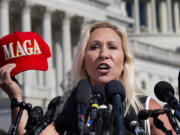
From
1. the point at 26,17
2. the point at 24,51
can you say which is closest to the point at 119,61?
the point at 24,51

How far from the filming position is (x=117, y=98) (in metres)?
5.88

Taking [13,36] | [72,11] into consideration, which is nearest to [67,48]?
[72,11]

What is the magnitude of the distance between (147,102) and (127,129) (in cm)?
50

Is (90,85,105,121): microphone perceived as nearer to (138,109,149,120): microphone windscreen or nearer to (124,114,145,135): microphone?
(124,114,145,135): microphone

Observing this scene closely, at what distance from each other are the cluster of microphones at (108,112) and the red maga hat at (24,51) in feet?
6.66

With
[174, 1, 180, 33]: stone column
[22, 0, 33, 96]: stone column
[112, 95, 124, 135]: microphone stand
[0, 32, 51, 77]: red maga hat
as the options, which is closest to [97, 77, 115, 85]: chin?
[112, 95, 124, 135]: microphone stand

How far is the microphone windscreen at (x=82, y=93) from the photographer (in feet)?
19.6

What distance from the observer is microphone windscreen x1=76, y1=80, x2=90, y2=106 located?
597 centimetres

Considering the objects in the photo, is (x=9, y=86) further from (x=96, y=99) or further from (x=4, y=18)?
(x=4, y=18)

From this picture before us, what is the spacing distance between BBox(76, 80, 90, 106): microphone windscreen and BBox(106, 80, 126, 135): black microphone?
24 centimetres

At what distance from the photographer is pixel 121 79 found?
678 cm

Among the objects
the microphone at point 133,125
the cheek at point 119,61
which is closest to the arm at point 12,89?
the cheek at point 119,61

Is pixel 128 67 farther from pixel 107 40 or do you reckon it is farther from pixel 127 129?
A: pixel 127 129

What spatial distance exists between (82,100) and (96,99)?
0.17 m
